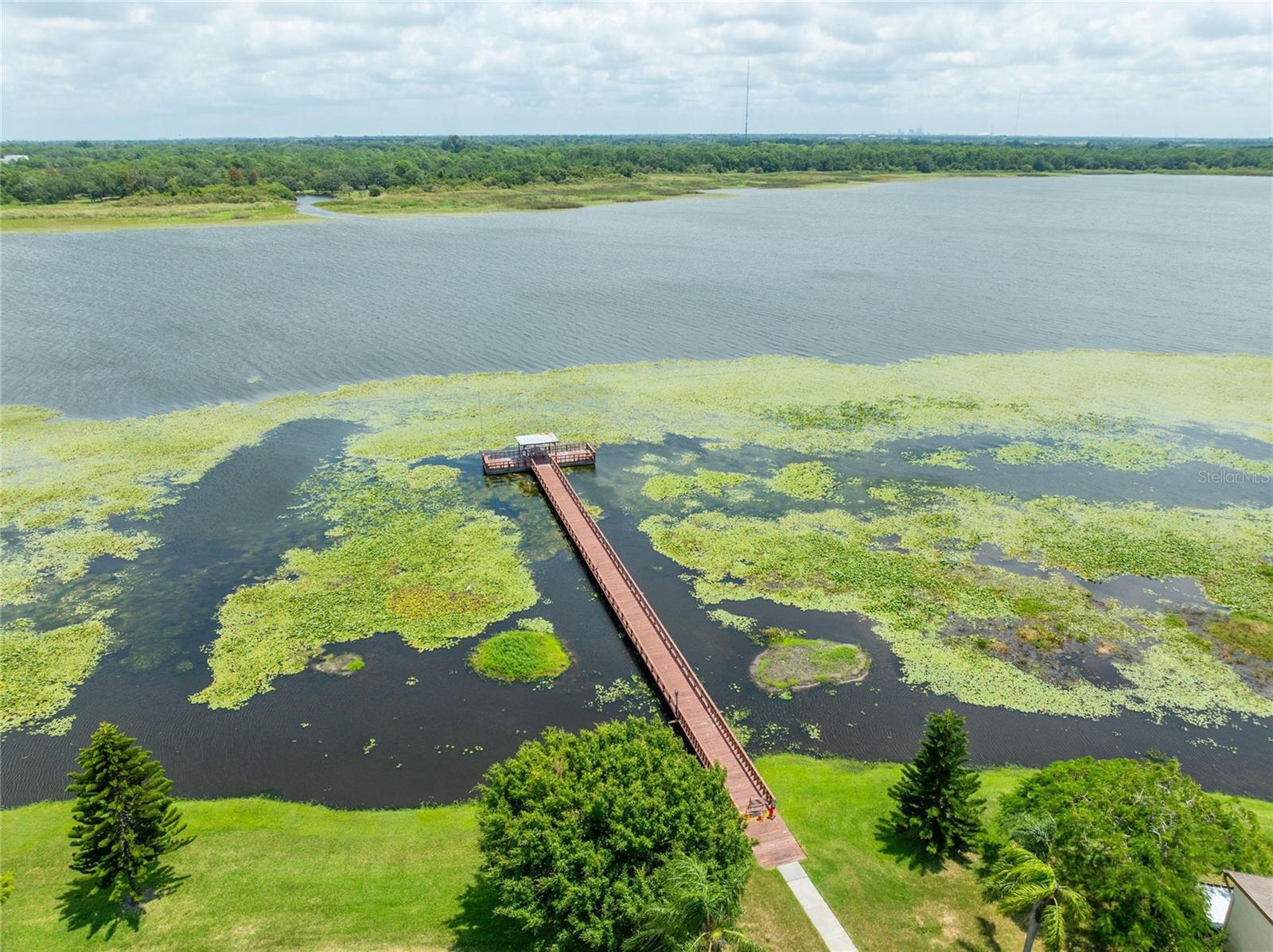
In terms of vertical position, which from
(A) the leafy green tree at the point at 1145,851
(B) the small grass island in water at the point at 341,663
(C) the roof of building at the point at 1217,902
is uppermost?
(A) the leafy green tree at the point at 1145,851

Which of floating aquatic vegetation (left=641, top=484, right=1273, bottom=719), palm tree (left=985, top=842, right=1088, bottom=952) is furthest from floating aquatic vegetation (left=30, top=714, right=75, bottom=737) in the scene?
palm tree (left=985, top=842, right=1088, bottom=952)

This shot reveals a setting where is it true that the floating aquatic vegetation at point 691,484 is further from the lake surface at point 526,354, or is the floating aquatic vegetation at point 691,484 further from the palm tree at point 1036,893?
the palm tree at point 1036,893

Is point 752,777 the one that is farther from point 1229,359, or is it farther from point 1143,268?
point 1143,268

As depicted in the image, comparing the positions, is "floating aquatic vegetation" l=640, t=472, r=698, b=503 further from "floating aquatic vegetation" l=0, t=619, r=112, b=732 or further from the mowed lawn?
"floating aquatic vegetation" l=0, t=619, r=112, b=732

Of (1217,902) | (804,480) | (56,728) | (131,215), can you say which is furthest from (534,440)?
(131,215)

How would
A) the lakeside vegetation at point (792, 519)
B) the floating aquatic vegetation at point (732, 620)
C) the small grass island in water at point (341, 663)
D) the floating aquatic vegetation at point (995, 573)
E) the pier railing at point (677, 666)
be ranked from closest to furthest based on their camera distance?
the pier railing at point (677, 666) → the floating aquatic vegetation at point (995, 573) → the small grass island in water at point (341, 663) → the lakeside vegetation at point (792, 519) → the floating aquatic vegetation at point (732, 620)

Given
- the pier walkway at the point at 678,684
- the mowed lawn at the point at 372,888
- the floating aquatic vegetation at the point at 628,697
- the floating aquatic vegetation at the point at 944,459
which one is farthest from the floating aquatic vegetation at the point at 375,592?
the floating aquatic vegetation at the point at 944,459
